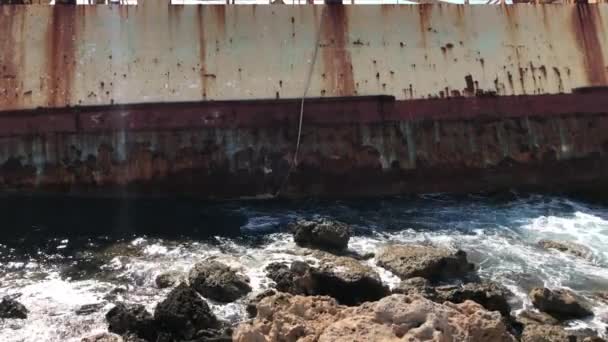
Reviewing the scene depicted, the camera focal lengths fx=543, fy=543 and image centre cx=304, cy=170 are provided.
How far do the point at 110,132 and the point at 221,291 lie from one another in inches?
197

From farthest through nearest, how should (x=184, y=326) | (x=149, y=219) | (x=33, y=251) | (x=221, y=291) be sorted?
(x=149, y=219)
(x=33, y=251)
(x=221, y=291)
(x=184, y=326)

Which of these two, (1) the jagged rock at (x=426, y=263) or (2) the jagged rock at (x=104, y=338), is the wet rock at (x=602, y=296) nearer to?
(1) the jagged rock at (x=426, y=263)

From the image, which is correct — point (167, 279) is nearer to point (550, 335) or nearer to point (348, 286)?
point (348, 286)

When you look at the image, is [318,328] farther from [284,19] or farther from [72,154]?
[284,19]

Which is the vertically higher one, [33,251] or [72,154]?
[72,154]

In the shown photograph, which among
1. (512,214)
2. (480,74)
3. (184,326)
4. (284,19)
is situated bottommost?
(184,326)

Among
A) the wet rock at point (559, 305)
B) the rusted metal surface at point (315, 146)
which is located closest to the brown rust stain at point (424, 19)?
the rusted metal surface at point (315, 146)

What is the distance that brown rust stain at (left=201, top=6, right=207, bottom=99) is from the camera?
10.3 metres

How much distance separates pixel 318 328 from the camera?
418 centimetres

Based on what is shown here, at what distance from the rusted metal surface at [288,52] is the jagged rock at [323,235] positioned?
3492mm

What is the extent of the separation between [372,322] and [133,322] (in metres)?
2.43

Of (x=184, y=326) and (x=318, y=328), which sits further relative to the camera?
(x=184, y=326)

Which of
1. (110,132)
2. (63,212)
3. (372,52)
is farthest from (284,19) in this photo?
(63,212)

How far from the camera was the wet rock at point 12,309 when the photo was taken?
5363mm
